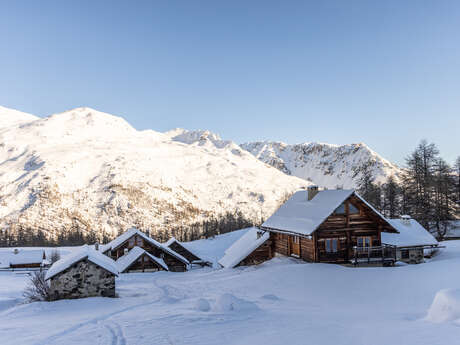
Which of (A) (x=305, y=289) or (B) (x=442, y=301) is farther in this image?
(A) (x=305, y=289)

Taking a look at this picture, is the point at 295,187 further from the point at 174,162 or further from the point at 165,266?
the point at 165,266

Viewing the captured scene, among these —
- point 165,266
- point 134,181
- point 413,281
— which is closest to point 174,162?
point 134,181

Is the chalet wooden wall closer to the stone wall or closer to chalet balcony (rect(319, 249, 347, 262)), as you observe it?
chalet balcony (rect(319, 249, 347, 262))

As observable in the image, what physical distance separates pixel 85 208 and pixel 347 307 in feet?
435

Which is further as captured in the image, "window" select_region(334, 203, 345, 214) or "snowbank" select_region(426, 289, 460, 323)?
"window" select_region(334, 203, 345, 214)

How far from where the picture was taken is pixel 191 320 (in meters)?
11.9

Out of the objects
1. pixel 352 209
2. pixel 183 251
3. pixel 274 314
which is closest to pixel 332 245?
pixel 352 209

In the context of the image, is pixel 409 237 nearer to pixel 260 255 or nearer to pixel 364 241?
pixel 364 241

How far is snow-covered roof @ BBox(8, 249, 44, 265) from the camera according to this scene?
189 ft

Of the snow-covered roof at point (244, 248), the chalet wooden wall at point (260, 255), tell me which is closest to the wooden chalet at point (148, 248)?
the snow-covered roof at point (244, 248)

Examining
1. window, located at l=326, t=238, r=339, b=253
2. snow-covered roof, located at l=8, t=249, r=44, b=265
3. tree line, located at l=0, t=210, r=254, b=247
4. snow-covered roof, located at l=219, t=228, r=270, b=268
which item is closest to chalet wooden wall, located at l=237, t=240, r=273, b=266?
snow-covered roof, located at l=219, t=228, r=270, b=268

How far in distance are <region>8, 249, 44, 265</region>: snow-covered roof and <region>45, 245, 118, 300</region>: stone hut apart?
146 feet

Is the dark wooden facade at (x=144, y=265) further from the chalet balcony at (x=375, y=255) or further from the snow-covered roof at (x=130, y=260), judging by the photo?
the chalet balcony at (x=375, y=255)

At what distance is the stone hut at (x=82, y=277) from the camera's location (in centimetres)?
2095
